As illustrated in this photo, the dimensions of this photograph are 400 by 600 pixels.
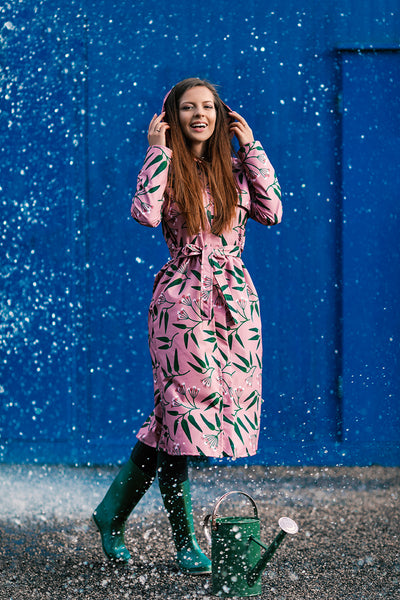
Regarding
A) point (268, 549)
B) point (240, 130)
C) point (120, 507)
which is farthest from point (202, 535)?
point (240, 130)

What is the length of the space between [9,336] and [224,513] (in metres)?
1.69

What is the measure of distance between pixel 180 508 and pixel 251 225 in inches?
85.4

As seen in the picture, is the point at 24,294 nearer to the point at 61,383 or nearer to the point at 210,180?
the point at 61,383

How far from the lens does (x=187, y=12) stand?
4.66 m

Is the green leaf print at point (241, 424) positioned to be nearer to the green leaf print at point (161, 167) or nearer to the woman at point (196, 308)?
the woman at point (196, 308)

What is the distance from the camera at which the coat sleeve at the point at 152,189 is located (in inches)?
113

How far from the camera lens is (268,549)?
8.13ft

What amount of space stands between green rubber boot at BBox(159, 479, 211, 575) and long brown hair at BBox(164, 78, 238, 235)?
89 cm

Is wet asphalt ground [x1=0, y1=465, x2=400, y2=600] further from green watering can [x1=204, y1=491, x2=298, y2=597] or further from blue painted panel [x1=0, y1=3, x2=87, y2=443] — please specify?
blue painted panel [x1=0, y1=3, x2=87, y2=443]

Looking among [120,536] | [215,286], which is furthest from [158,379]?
[120,536]

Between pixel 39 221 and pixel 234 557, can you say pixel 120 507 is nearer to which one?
pixel 234 557

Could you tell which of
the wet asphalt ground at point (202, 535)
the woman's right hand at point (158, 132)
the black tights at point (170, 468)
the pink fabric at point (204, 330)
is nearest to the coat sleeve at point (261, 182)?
the pink fabric at point (204, 330)

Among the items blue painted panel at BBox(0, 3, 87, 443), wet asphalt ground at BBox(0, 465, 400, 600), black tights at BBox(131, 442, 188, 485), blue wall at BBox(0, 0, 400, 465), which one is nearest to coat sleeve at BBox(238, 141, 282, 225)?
black tights at BBox(131, 442, 188, 485)

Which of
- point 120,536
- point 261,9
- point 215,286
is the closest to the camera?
point 215,286
